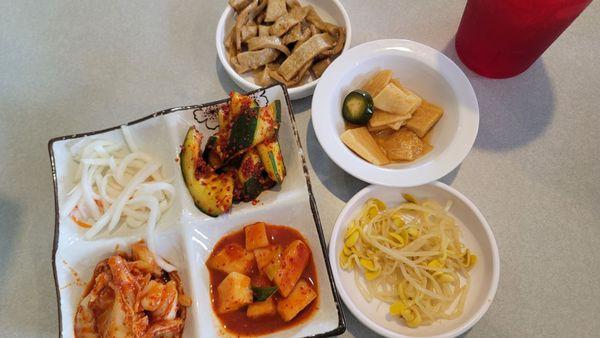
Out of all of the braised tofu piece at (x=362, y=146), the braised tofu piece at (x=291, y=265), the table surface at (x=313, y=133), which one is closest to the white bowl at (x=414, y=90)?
the braised tofu piece at (x=362, y=146)

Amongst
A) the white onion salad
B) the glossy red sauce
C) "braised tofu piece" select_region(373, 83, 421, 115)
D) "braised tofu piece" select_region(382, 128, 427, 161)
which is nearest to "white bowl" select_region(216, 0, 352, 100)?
"braised tofu piece" select_region(373, 83, 421, 115)

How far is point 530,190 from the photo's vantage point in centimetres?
200

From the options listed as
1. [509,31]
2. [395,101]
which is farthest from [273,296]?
[509,31]

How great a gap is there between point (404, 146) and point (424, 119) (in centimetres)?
16

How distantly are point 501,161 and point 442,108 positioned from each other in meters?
0.39

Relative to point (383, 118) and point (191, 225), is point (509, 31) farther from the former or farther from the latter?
point (191, 225)

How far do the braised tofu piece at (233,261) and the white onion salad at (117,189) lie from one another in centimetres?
18

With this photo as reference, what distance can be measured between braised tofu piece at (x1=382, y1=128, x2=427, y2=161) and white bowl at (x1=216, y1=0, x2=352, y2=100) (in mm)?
430

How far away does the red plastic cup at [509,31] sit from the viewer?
1695mm

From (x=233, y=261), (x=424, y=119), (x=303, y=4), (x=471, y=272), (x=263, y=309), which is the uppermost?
(x=303, y=4)

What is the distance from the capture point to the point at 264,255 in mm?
1741

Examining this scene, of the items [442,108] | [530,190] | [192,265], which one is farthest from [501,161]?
[192,265]

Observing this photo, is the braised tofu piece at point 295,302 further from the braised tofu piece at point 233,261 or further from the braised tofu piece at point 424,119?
the braised tofu piece at point 424,119

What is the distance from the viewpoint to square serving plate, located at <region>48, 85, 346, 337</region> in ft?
5.41
